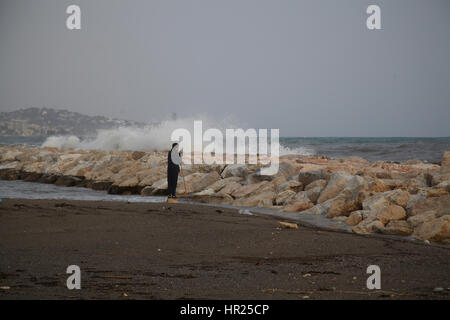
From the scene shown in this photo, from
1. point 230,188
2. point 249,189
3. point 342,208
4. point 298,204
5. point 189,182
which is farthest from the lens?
point 189,182

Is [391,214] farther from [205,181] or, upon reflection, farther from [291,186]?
[205,181]

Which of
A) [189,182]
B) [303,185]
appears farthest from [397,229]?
[189,182]

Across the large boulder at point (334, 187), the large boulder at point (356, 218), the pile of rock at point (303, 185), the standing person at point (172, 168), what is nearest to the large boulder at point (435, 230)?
the pile of rock at point (303, 185)

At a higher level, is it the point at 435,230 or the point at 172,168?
the point at 172,168

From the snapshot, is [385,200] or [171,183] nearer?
[385,200]

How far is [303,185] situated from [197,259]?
26.1 ft

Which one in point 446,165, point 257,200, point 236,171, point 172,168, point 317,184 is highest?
point 446,165

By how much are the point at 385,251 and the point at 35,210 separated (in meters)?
7.15

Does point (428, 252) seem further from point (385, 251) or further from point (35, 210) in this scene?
point (35, 210)

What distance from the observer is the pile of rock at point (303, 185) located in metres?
8.46

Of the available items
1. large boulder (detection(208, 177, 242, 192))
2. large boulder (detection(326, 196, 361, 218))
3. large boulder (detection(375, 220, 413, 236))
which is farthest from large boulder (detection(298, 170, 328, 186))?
large boulder (detection(375, 220, 413, 236))

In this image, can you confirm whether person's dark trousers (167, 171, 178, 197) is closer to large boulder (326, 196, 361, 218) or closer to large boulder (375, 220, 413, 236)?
large boulder (326, 196, 361, 218)

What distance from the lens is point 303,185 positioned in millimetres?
13227

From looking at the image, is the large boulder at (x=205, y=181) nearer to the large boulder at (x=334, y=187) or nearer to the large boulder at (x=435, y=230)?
the large boulder at (x=334, y=187)
